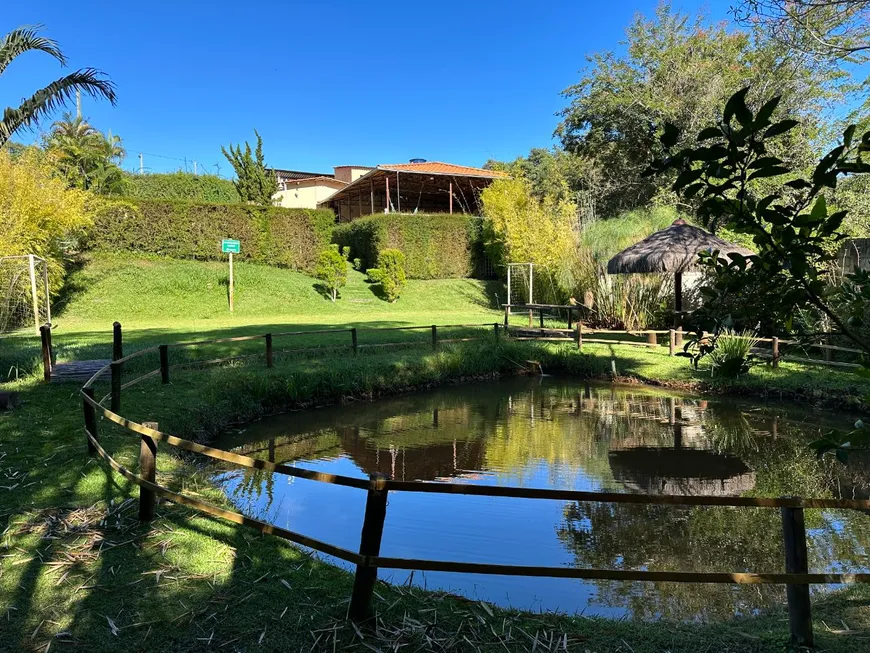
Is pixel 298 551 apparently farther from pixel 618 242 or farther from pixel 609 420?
pixel 618 242

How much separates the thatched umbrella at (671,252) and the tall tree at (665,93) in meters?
7.96

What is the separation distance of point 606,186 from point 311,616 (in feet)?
80.2

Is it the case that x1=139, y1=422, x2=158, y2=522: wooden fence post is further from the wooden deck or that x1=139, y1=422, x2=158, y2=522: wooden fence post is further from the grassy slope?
the wooden deck

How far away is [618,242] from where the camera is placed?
1636 centimetres

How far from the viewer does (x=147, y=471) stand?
3.57 metres

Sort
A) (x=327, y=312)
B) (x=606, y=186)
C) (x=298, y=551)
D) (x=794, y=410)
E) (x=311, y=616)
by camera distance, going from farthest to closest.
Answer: (x=606, y=186), (x=327, y=312), (x=794, y=410), (x=298, y=551), (x=311, y=616)

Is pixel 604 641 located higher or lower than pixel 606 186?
lower

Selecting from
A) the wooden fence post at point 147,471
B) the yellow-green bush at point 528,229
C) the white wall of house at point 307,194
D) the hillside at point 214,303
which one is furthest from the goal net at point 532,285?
the white wall of house at point 307,194

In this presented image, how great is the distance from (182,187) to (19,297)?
689 inches

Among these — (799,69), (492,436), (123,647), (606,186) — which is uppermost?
(799,69)

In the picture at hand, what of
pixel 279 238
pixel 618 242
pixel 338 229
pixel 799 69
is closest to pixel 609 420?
pixel 618 242

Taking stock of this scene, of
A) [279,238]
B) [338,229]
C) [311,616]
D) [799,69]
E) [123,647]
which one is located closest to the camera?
[123,647]

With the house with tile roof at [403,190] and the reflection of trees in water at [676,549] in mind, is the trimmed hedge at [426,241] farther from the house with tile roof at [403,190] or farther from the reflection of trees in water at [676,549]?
the reflection of trees in water at [676,549]

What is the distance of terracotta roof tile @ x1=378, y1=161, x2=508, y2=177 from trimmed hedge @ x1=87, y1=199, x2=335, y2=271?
4.63 meters
